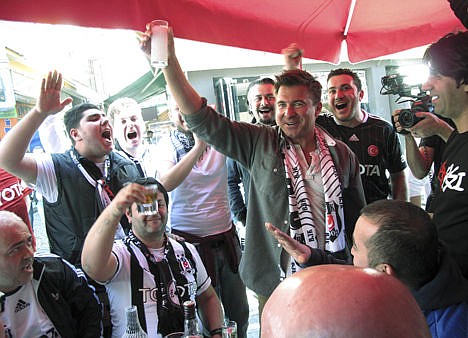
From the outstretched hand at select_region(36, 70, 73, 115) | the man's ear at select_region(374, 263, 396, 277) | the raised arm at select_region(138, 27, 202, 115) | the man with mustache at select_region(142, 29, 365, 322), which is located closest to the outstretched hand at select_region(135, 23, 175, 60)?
the raised arm at select_region(138, 27, 202, 115)

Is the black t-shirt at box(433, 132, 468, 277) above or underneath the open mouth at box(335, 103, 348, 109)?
underneath

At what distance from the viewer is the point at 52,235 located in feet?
6.90

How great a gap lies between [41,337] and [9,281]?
0.86 ft

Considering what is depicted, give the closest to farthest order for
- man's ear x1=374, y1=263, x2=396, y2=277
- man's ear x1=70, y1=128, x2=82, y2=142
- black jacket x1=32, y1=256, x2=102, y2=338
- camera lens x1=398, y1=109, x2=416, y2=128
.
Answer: man's ear x1=374, y1=263, x2=396, y2=277, black jacket x1=32, y1=256, x2=102, y2=338, camera lens x1=398, y1=109, x2=416, y2=128, man's ear x1=70, y1=128, x2=82, y2=142

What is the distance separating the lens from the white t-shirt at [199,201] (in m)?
2.63

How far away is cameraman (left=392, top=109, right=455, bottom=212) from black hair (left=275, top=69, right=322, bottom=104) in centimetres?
49

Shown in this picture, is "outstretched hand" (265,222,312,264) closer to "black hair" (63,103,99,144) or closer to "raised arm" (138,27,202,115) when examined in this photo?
"raised arm" (138,27,202,115)

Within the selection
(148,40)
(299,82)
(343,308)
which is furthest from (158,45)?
(343,308)

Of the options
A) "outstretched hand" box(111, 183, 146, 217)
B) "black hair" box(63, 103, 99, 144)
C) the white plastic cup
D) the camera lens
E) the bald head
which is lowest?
the bald head

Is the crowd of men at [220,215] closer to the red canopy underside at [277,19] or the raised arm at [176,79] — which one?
the raised arm at [176,79]

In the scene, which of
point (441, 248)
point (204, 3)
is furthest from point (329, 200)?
point (204, 3)

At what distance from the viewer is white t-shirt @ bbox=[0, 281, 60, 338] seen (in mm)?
→ 1598

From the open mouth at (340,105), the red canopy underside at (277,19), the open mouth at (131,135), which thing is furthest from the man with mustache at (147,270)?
the open mouth at (340,105)

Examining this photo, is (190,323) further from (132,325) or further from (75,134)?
(75,134)
